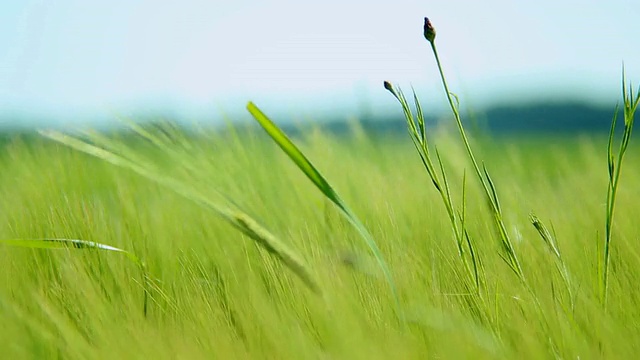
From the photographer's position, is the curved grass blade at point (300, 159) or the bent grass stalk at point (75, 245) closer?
the curved grass blade at point (300, 159)

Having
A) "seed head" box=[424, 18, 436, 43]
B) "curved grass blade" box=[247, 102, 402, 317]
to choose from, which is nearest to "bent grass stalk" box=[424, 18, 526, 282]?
"seed head" box=[424, 18, 436, 43]

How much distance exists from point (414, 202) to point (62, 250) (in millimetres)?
448

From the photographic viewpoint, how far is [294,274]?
680mm

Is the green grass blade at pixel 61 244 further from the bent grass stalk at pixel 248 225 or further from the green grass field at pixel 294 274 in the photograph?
the bent grass stalk at pixel 248 225

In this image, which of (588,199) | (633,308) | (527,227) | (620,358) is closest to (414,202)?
Answer: (527,227)

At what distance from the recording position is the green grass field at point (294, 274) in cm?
61

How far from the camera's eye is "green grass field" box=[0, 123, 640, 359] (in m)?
0.61

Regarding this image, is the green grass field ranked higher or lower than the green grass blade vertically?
lower

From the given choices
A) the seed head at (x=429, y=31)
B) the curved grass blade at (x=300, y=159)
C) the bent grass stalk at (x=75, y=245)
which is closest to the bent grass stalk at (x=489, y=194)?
the seed head at (x=429, y=31)

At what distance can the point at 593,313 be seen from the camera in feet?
2.10

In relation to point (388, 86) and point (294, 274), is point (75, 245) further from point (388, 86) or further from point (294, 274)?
point (388, 86)

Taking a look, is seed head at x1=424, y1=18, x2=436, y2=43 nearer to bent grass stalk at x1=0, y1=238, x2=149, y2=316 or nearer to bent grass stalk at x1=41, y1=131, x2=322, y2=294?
bent grass stalk at x1=41, y1=131, x2=322, y2=294

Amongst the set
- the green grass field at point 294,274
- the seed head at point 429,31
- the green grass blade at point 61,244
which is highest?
the seed head at point 429,31

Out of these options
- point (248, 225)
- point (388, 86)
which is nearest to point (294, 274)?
point (248, 225)
